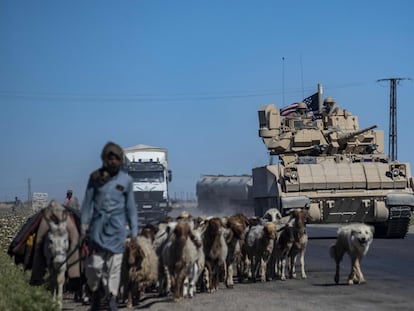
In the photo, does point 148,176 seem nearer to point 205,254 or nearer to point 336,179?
point 336,179

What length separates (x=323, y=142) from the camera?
33188 millimetres

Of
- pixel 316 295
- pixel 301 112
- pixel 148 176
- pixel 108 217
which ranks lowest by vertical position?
pixel 316 295

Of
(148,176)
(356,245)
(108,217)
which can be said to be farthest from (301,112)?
(108,217)

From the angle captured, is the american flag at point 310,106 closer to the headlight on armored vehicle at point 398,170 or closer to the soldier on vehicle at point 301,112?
the soldier on vehicle at point 301,112

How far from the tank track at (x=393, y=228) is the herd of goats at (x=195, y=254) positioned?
11.9m

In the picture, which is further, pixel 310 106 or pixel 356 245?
pixel 310 106

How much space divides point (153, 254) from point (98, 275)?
3.16m

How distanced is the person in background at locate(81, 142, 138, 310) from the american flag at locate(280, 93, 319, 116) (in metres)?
25.2

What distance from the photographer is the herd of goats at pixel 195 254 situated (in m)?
13.3

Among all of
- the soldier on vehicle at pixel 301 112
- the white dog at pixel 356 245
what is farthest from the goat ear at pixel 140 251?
the soldier on vehicle at pixel 301 112

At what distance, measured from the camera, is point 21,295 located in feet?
41.6

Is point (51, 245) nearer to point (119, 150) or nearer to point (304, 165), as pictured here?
point (119, 150)

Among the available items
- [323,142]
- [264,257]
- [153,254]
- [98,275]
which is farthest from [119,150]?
[323,142]

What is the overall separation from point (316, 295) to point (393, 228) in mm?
17064
